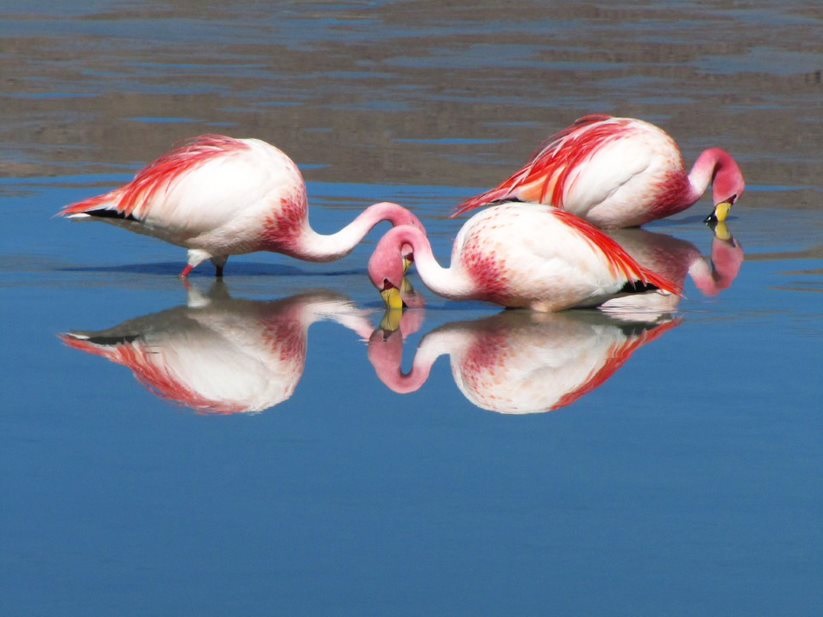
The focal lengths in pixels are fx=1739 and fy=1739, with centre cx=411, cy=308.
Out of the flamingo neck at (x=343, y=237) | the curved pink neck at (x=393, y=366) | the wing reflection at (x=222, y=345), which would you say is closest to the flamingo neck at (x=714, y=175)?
the flamingo neck at (x=343, y=237)

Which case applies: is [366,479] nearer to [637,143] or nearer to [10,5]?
[637,143]

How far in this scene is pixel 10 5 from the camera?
22875 mm

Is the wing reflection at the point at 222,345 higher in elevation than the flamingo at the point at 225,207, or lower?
lower

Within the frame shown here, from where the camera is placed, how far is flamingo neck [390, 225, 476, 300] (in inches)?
322

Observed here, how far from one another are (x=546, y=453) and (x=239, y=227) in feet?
11.5

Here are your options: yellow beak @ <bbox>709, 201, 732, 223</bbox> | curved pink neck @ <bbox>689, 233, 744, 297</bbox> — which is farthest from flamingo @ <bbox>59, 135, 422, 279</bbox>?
yellow beak @ <bbox>709, 201, 732, 223</bbox>

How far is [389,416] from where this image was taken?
21.0 feet

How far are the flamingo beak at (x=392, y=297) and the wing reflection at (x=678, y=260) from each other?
1036mm

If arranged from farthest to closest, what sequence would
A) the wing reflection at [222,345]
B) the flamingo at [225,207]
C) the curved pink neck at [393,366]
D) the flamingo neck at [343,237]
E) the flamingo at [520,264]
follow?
the flamingo neck at [343,237] < the flamingo at [225,207] < the flamingo at [520,264] < the curved pink neck at [393,366] < the wing reflection at [222,345]

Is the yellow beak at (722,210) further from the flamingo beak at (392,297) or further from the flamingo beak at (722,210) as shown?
the flamingo beak at (392,297)

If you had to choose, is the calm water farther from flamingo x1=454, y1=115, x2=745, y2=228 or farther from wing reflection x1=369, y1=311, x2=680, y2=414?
flamingo x1=454, y1=115, x2=745, y2=228

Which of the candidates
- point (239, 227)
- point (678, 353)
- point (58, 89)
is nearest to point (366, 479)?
point (678, 353)

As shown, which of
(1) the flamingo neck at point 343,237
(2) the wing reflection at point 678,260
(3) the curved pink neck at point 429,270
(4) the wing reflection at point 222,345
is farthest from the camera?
(1) the flamingo neck at point 343,237

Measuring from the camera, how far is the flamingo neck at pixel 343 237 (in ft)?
29.9
